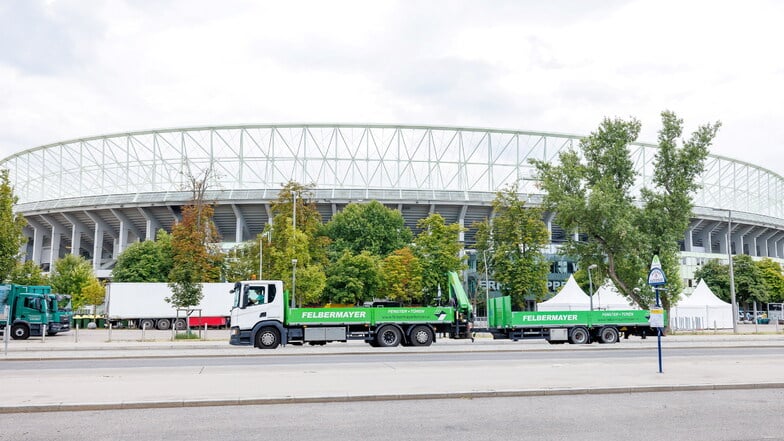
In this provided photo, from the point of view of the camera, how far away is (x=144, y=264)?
64250 mm

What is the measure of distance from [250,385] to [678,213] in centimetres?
3431

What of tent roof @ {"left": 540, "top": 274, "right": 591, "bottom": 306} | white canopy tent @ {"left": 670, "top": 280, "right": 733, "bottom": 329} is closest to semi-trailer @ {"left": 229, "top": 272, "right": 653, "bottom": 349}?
tent roof @ {"left": 540, "top": 274, "right": 591, "bottom": 306}

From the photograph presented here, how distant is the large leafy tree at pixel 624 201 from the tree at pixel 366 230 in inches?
1117

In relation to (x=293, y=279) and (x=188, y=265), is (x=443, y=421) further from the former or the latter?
(x=293, y=279)

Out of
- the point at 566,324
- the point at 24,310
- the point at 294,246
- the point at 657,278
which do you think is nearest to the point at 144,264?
the point at 294,246

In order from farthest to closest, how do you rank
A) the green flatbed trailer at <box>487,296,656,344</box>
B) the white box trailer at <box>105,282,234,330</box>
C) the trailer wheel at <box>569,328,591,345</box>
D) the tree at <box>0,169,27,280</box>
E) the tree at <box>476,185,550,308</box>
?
the tree at <box>476,185,550,308</box>
the white box trailer at <box>105,282,234,330</box>
the tree at <box>0,169,27,280</box>
the trailer wheel at <box>569,328,591,345</box>
the green flatbed trailer at <box>487,296,656,344</box>

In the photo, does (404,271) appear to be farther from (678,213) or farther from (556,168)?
(678,213)

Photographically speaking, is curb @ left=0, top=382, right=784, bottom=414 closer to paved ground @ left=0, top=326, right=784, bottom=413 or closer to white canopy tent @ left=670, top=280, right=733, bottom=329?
paved ground @ left=0, top=326, right=784, bottom=413

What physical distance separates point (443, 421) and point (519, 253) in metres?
49.3

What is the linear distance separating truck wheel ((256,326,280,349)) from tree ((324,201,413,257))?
131ft

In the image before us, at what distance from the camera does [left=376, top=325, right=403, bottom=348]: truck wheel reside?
28.0 m

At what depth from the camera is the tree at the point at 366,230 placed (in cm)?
6750

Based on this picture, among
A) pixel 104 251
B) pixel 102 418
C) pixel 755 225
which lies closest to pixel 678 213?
pixel 102 418

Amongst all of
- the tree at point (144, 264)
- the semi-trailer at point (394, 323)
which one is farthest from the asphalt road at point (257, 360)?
the tree at point (144, 264)
